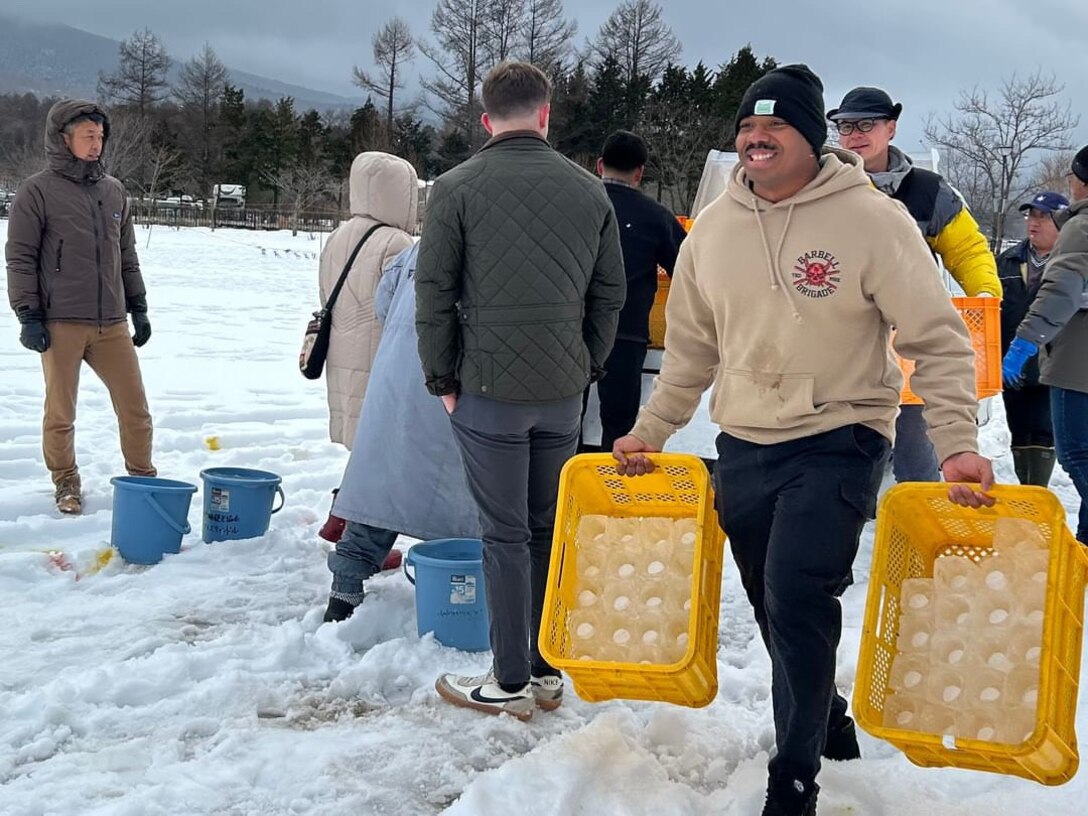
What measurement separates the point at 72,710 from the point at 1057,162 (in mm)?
32809

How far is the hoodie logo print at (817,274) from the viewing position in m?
2.47

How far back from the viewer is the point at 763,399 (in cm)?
257

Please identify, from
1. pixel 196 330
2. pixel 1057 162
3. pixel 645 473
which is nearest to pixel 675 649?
pixel 645 473

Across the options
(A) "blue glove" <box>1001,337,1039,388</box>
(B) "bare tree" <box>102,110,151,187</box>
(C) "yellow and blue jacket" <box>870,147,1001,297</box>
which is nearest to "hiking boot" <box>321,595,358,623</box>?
(C) "yellow and blue jacket" <box>870,147,1001,297</box>

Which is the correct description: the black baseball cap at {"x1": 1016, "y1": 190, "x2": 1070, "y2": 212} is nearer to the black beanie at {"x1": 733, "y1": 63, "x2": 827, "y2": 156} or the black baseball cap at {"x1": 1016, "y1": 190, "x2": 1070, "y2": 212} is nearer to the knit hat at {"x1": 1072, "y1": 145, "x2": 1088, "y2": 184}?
the knit hat at {"x1": 1072, "y1": 145, "x2": 1088, "y2": 184}

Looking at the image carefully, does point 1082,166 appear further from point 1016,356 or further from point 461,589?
point 461,589

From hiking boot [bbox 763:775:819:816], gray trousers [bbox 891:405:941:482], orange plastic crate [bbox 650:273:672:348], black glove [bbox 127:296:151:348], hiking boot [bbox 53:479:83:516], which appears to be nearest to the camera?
hiking boot [bbox 763:775:819:816]

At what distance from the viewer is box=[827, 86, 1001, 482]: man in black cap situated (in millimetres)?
4129

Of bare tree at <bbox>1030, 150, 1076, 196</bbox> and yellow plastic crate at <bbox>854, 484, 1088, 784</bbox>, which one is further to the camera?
bare tree at <bbox>1030, 150, 1076, 196</bbox>

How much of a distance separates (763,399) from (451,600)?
168 centimetres

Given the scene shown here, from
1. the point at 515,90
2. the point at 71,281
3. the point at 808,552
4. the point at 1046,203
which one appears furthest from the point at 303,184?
the point at 808,552

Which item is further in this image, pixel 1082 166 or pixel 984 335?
pixel 1082 166

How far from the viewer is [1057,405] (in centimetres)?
459

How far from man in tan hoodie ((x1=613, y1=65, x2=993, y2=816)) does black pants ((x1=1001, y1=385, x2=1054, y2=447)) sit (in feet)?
12.0
